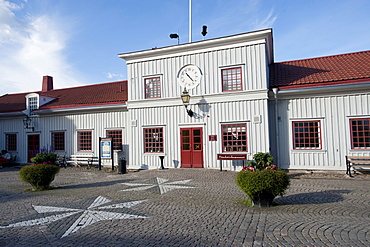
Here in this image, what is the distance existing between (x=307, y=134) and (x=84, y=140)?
39.7 feet

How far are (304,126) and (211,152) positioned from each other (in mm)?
4215

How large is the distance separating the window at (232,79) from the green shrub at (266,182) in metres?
6.81

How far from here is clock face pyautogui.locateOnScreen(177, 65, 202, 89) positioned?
42.0ft

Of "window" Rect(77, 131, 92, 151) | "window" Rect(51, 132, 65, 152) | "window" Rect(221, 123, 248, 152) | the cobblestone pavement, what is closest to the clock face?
"window" Rect(221, 123, 248, 152)

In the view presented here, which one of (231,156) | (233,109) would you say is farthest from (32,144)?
(233,109)

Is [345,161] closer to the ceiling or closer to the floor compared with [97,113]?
closer to the floor

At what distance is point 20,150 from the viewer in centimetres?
1731

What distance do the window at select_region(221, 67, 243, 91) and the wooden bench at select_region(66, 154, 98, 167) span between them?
8456 millimetres

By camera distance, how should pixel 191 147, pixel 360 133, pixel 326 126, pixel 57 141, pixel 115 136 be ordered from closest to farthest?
pixel 360 133 < pixel 326 126 < pixel 191 147 < pixel 115 136 < pixel 57 141

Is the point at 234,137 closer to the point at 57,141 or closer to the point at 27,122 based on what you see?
the point at 57,141

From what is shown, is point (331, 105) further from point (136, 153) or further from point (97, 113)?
point (97, 113)

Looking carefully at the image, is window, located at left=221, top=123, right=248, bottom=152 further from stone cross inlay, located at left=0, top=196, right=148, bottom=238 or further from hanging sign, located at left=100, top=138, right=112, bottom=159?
stone cross inlay, located at left=0, top=196, right=148, bottom=238

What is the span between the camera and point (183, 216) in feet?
18.0

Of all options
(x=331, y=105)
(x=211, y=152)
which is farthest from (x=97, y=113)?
(x=331, y=105)
